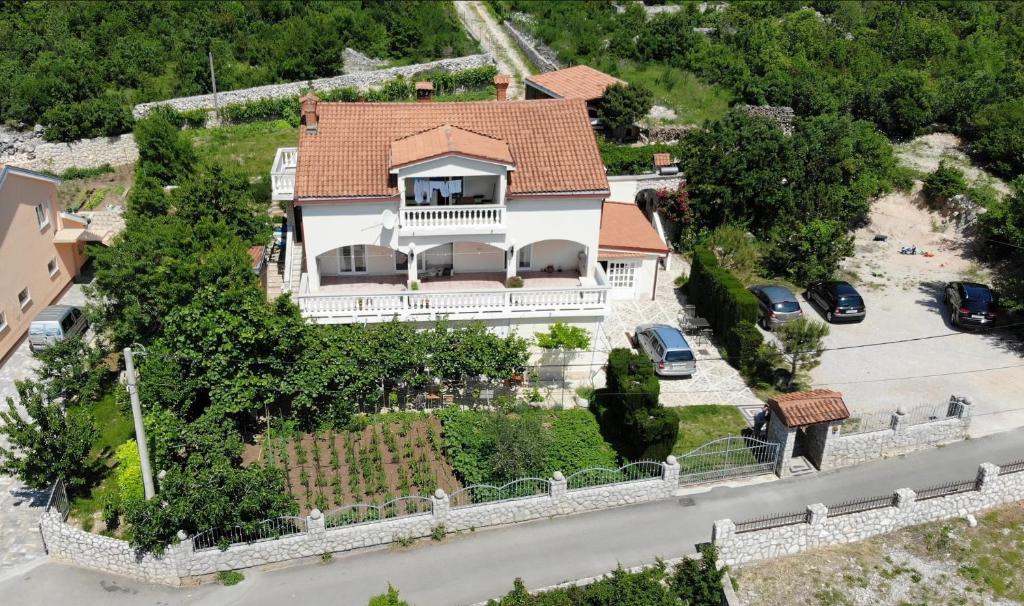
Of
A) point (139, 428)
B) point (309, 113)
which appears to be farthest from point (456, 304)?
point (139, 428)

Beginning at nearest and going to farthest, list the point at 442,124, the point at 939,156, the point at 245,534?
1. the point at 245,534
2. the point at 442,124
3. the point at 939,156

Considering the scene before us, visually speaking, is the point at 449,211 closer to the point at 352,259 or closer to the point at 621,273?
the point at 352,259

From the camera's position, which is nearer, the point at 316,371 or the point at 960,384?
the point at 316,371

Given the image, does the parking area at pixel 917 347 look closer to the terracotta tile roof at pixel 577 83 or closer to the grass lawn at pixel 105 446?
the terracotta tile roof at pixel 577 83

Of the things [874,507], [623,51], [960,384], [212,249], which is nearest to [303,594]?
[212,249]

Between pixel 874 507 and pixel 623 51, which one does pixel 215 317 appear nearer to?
pixel 874 507

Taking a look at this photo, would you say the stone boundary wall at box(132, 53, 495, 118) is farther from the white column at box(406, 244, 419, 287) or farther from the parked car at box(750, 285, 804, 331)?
the parked car at box(750, 285, 804, 331)

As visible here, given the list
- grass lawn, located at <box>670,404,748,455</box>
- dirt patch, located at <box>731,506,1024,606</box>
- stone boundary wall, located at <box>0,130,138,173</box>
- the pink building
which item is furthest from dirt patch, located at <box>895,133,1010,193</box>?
stone boundary wall, located at <box>0,130,138,173</box>
